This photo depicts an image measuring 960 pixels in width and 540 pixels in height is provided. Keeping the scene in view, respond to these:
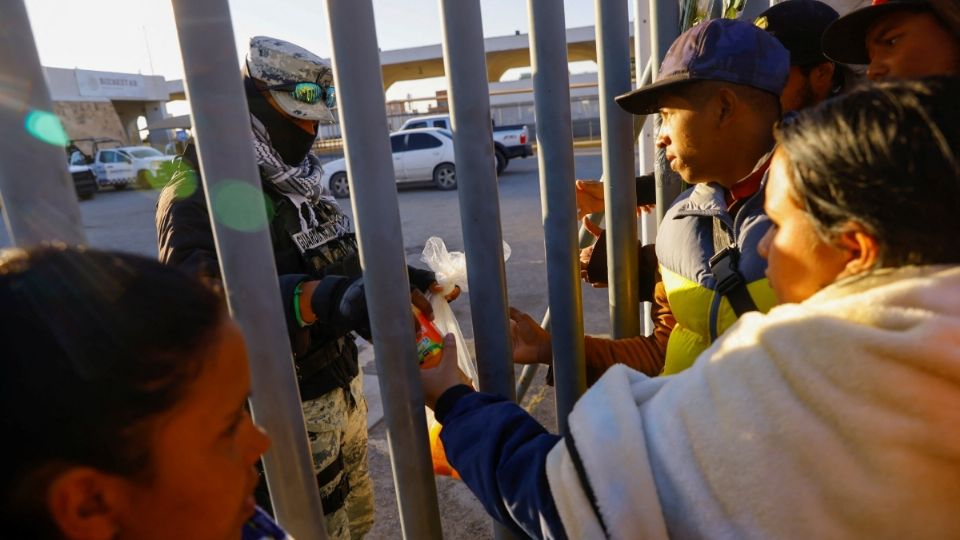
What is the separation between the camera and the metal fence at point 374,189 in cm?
74

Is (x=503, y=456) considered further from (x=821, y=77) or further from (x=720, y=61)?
(x=821, y=77)

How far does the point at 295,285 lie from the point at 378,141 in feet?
2.34

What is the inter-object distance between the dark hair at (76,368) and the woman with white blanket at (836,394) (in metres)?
0.57

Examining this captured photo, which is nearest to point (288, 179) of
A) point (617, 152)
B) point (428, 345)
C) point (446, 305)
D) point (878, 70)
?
point (446, 305)

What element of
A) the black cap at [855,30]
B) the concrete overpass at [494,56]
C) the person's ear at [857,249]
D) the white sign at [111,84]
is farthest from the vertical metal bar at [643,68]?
the white sign at [111,84]

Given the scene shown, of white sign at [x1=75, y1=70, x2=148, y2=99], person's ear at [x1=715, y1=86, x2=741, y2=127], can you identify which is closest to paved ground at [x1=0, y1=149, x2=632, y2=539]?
person's ear at [x1=715, y1=86, x2=741, y2=127]

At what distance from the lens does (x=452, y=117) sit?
1184 mm

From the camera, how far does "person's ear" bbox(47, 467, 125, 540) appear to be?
27.3 inches

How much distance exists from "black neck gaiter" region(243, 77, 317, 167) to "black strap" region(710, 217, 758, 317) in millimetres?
1397

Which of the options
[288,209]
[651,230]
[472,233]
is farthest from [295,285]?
[651,230]

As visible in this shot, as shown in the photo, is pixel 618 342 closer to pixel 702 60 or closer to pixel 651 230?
pixel 702 60

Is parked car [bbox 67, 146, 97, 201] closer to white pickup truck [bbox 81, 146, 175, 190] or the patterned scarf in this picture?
white pickup truck [bbox 81, 146, 175, 190]

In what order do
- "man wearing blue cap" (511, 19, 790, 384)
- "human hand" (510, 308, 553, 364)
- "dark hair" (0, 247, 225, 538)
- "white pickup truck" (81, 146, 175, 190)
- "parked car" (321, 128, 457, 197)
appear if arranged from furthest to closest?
1. "white pickup truck" (81, 146, 175, 190)
2. "parked car" (321, 128, 457, 197)
3. "human hand" (510, 308, 553, 364)
4. "man wearing blue cap" (511, 19, 790, 384)
5. "dark hair" (0, 247, 225, 538)

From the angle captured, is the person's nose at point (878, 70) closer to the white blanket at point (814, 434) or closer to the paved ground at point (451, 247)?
the white blanket at point (814, 434)
